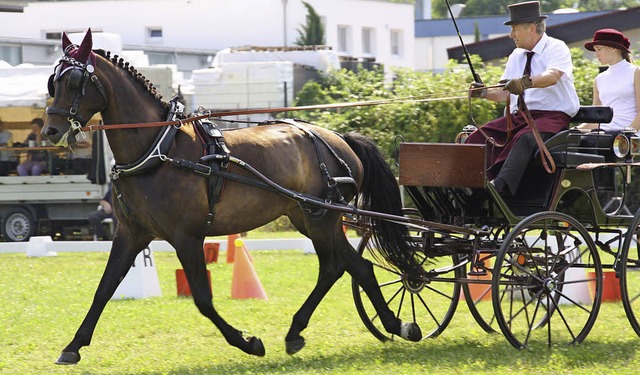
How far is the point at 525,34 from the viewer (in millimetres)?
7727

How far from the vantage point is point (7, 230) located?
709 inches

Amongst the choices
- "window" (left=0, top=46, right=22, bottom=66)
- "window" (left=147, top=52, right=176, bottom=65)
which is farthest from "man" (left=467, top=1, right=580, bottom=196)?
"window" (left=147, top=52, right=176, bottom=65)

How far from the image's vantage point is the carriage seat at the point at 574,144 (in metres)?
7.52

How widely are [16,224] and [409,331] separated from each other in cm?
1178

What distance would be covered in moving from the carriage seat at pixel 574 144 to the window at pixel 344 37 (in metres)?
36.9

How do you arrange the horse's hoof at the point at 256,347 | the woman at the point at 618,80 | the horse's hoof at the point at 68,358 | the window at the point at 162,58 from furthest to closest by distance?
the window at the point at 162,58 < the woman at the point at 618,80 < the horse's hoof at the point at 256,347 < the horse's hoof at the point at 68,358

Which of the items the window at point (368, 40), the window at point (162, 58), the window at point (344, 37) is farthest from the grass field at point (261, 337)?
the window at point (368, 40)


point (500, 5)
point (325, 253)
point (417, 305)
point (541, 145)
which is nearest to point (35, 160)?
point (417, 305)

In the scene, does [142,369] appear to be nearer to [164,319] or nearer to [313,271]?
[164,319]

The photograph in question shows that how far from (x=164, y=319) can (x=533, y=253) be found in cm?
312

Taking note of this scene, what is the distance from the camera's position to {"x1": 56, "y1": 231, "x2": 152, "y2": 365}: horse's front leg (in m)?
6.91

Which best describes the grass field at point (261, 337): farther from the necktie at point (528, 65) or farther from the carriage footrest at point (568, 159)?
the necktie at point (528, 65)

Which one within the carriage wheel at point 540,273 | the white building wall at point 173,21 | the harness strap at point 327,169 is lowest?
the carriage wheel at point 540,273

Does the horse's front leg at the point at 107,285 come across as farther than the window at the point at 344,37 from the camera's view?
No
